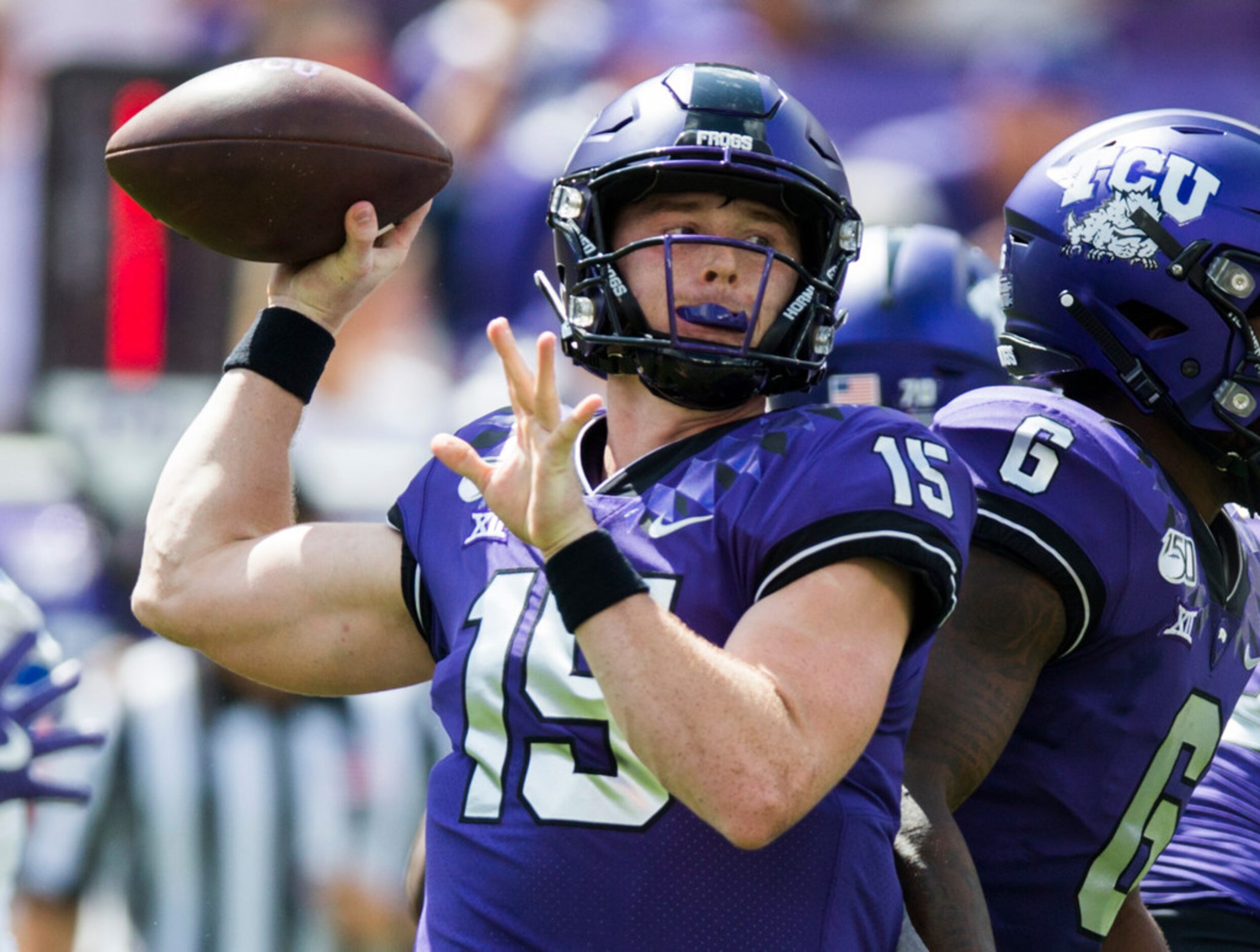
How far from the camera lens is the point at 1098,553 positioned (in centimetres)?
221

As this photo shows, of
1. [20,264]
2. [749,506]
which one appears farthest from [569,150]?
[749,506]

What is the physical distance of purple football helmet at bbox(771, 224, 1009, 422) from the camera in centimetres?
335

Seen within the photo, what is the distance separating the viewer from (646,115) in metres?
2.24

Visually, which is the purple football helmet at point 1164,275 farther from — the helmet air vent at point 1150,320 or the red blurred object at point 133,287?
the red blurred object at point 133,287

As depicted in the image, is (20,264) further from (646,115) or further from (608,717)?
(608,717)

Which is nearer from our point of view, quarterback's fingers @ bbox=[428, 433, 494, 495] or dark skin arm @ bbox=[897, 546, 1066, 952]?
quarterback's fingers @ bbox=[428, 433, 494, 495]

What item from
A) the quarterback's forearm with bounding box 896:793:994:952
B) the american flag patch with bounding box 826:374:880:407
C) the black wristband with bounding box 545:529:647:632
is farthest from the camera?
the american flag patch with bounding box 826:374:880:407

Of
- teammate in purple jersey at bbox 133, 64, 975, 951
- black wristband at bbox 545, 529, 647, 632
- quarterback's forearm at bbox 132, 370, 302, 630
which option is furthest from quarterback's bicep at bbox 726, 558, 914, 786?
quarterback's forearm at bbox 132, 370, 302, 630

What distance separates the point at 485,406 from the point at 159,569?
9.41ft

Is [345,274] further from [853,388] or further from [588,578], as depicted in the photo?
[853,388]

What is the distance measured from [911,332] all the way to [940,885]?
154cm

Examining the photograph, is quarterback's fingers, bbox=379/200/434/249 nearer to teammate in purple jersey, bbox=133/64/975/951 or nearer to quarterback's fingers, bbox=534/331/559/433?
teammate in purple jersey, bbox=133/64/975/951

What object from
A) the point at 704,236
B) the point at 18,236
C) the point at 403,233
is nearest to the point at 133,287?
the point at 18,236

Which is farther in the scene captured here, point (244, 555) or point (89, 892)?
point (89, 892)
